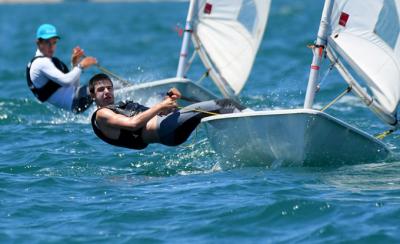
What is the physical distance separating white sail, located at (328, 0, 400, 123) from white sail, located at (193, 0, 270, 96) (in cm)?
335


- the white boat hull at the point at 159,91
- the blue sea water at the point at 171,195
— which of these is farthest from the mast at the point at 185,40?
the blue sea water at the point at 171,195

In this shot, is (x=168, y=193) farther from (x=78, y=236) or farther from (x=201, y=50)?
(x=201, y=50)

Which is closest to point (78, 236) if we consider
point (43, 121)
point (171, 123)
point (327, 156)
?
point (171, 123)

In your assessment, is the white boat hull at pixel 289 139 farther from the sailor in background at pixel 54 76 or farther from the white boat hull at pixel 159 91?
the sailor in background at pixel 54 76

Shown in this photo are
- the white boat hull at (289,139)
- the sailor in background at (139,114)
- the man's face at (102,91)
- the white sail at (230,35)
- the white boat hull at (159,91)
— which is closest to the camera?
the white boat hull at (289,139)

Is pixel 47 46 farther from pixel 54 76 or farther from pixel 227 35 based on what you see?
pixel 227 35

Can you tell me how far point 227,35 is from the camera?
12141 mm

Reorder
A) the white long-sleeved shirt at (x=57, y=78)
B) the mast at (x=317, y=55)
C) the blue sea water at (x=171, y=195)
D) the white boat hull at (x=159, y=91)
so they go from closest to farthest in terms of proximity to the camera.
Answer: the blue sea water at (x=171, y=195)
the mast at (x=317, y=55)
the white long-sleeved shirt at (x=57, y=78)
the white boat hull at (x=159, y=91)

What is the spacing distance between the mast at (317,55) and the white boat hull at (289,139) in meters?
0.25

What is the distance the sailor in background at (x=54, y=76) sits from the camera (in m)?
11.4

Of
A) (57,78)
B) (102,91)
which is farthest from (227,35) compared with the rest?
(102,91)

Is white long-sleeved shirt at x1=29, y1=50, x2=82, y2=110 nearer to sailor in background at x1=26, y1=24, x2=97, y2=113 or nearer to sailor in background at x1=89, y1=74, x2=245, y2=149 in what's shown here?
sailor in background at x1=26, y1=24, x2=97, y2=113

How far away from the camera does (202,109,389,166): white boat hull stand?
798 centimetres

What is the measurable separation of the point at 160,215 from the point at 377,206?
5.08 feet
